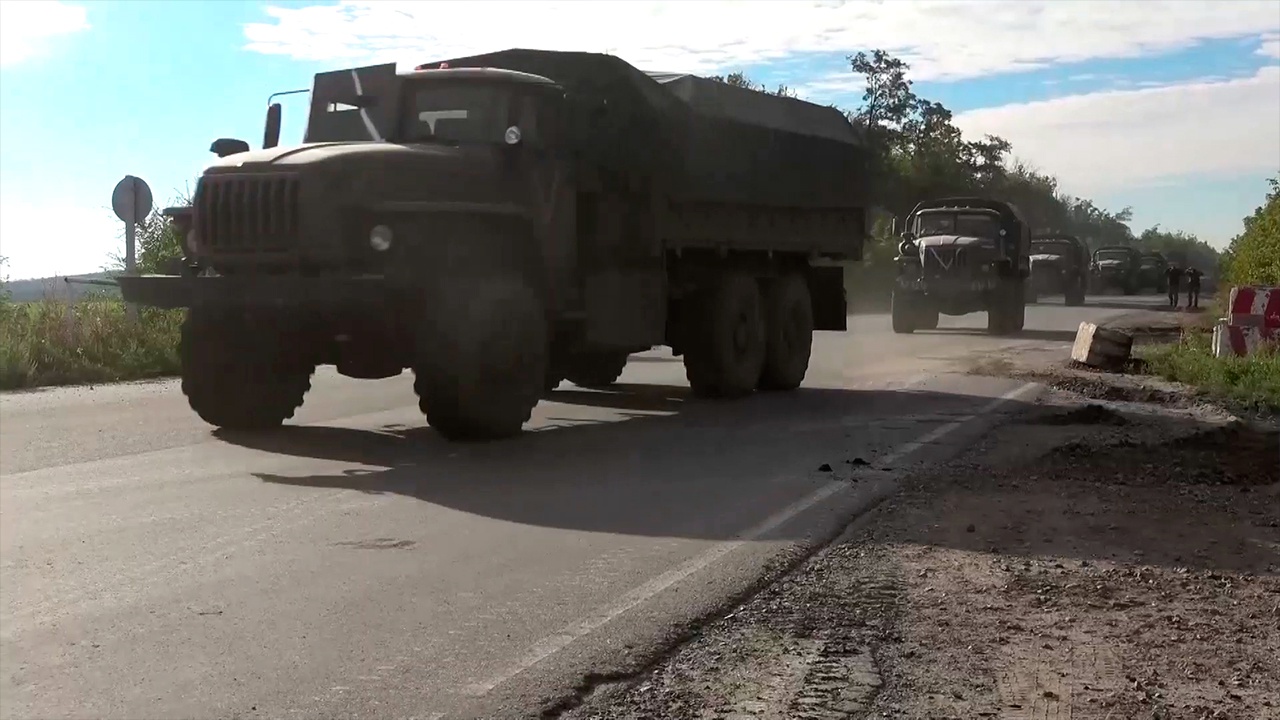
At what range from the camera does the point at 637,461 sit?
1038cm

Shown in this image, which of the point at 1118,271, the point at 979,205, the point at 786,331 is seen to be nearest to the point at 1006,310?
the point at 979,205

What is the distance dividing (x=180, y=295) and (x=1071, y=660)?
738cm

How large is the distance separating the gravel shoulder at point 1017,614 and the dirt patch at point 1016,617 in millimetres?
11

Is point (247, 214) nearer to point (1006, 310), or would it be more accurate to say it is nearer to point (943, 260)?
point (943, 260)

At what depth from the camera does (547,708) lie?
4.70m

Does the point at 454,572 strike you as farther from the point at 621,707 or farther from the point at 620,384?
the point at 620,384

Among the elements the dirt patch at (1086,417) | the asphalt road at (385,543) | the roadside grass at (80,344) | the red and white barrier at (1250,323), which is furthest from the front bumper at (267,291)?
the red and white barrier at (1250,323)

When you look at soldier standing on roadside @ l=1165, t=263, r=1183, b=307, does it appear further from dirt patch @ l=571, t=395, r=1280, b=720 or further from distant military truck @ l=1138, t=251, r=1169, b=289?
dirt patch @ l=571, t=395, r=1280, b=720

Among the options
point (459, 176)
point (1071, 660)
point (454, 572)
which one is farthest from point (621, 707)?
point (459, 176)

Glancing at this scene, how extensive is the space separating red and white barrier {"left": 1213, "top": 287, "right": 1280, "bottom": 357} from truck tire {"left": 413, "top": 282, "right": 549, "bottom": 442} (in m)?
10.3

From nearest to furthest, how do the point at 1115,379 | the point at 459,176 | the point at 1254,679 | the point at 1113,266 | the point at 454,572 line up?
the point at 1254,679, the point at 454,572, the point at 459,176, the point at 1115,379, the point at 1113,266

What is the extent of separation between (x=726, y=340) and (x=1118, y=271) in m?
52.6

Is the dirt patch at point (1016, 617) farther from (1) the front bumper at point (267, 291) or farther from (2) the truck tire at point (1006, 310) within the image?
(2) the truck tire at point (1006, 310)

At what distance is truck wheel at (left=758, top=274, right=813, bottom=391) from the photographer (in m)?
16.0
